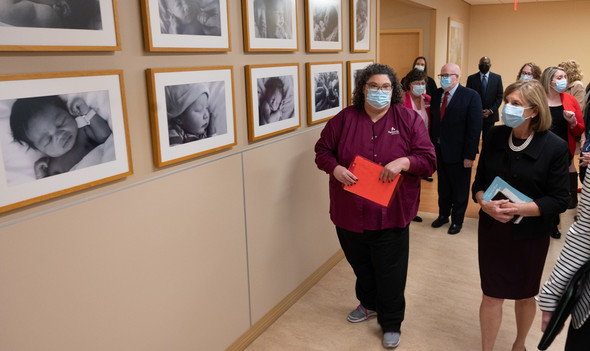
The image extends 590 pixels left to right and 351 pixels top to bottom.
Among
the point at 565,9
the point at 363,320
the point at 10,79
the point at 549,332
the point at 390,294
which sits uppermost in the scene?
the point at 565,9

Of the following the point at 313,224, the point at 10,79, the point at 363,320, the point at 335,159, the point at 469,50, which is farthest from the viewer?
the point at 469,50

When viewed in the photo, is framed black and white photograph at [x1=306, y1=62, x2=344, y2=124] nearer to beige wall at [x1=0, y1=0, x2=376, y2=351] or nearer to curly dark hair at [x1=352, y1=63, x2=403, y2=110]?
beige wall at [x1=0, y1=0, x2=376, y2=351]

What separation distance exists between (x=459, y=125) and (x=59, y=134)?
353 cm

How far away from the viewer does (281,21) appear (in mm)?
2953

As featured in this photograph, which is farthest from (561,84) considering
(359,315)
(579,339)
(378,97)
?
(579,339)

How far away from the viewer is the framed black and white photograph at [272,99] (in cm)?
275

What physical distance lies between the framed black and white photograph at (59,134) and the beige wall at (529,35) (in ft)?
31.3

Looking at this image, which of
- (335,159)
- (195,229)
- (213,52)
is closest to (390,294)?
(335,159)

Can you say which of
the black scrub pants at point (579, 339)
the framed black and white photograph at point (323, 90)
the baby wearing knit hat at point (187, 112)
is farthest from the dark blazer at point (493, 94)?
the black scrub pants at point (579, 339)

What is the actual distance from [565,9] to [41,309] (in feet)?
34.1

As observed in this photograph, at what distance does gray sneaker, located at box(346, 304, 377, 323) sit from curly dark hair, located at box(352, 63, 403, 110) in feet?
4.44

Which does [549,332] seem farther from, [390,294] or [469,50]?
[469,50]

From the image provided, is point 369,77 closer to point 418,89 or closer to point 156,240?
point 156,240

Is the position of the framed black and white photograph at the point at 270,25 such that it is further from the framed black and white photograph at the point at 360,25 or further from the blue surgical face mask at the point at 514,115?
the blue surgical face mask at the point at 514,115
